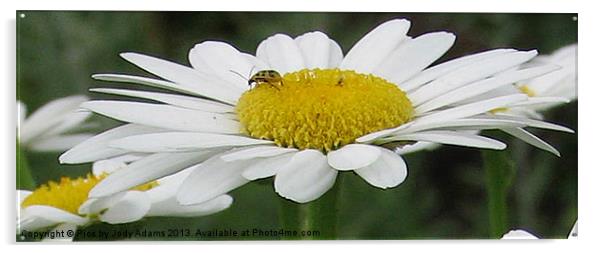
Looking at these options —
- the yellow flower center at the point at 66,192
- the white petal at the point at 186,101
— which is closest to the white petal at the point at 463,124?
the white petal at the point at 186,101

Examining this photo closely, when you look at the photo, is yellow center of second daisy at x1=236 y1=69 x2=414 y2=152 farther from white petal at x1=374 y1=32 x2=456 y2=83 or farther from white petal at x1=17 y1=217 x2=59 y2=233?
white petal at x1=17 y1=217 x2=59 y2=233

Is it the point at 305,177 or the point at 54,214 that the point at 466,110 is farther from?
the point at 54,214

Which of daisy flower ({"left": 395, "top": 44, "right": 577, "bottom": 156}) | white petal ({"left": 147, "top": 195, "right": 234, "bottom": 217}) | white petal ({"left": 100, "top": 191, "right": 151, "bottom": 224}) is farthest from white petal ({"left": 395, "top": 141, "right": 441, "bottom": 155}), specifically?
white petal ({"left": 100, "top": 191, "right": 151, "bottom": 224})

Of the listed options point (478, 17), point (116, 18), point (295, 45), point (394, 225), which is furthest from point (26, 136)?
point (478, 17)
